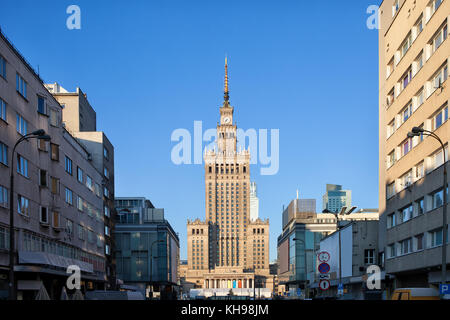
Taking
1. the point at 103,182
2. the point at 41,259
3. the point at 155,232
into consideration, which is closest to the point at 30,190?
the point at 41,259

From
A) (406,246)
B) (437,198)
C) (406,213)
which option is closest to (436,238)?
(437,198)

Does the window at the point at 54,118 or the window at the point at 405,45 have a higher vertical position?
the window at the point at 405,45

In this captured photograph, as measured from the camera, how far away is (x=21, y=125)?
154ft

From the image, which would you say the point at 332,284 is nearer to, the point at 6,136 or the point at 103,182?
the point at 103,182

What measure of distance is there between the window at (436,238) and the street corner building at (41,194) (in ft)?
94.0

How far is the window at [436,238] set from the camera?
42694mm

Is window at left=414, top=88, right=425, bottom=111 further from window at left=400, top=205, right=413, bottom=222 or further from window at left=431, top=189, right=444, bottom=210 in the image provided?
window at left=400, top=205, right=413, bottom=222

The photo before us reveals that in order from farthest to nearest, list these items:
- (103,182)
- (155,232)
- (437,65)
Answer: (155,232) → (103,182) → (437,65)

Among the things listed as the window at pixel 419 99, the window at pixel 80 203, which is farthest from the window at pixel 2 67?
the window at pixel 419 99

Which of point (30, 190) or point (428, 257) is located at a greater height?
point (30, 190)

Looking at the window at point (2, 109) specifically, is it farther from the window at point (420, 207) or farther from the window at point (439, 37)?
the window at point (420, 207)

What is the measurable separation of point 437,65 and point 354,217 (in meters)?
146
